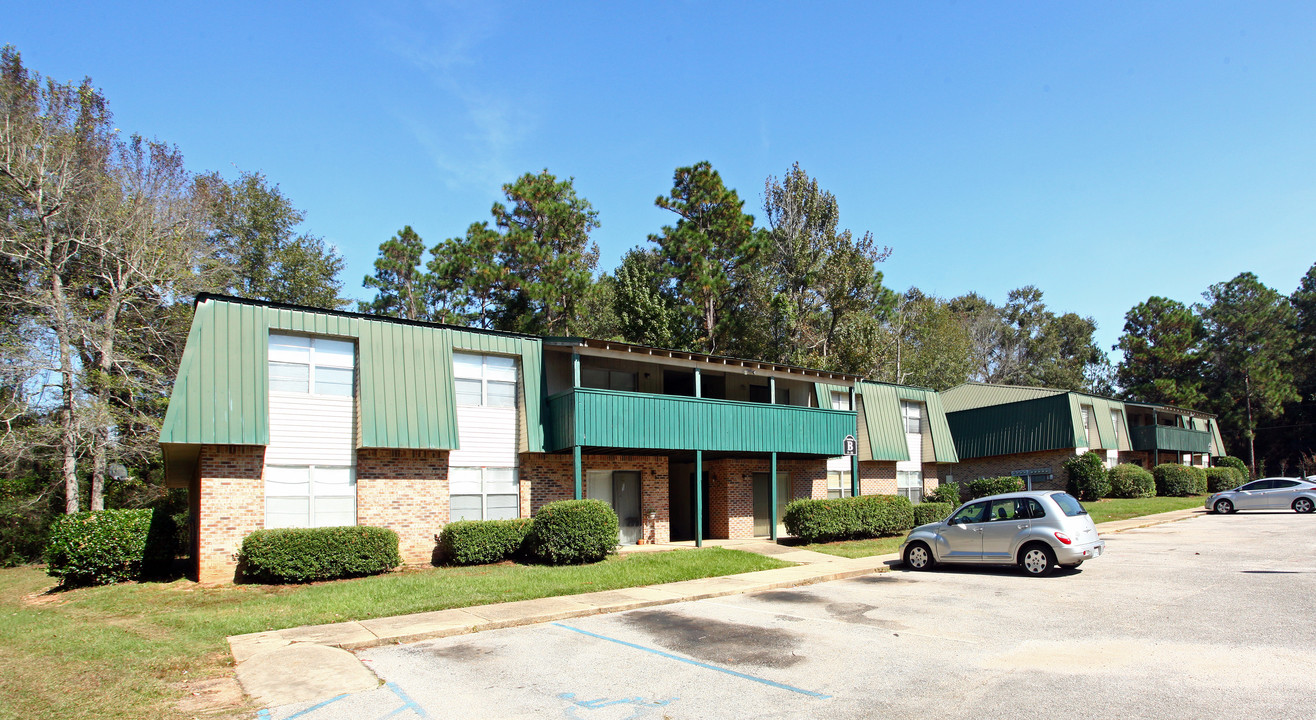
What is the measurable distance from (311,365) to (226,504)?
3.30 metres

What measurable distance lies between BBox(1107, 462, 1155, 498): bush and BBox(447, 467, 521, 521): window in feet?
93.6

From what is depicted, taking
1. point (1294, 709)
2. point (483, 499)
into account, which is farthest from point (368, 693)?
point (483, 499)

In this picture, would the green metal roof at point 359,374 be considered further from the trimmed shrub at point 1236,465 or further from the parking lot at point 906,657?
the trimmed shrub at point 1236,465

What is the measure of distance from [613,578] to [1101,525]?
17718mm

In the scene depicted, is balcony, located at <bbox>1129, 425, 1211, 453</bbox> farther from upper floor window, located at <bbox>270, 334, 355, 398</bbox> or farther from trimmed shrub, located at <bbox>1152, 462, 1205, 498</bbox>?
upper floor window, located at <bbox>270, 334, 355, 398</bbox>

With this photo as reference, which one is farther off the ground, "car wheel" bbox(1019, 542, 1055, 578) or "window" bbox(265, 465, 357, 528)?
"window" bbox(265, 465, 357, 528)

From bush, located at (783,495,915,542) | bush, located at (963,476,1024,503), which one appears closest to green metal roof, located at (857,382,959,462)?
bush, located at (963,476,1024,503)

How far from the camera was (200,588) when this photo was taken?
1430cm

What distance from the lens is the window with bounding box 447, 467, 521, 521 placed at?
60.1 feet

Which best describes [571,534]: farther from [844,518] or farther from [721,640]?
[844,518]

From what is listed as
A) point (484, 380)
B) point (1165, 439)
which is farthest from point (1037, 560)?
point (1165, 439)

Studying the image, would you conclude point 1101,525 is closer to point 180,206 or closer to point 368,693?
point 368,693

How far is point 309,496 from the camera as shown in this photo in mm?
16234

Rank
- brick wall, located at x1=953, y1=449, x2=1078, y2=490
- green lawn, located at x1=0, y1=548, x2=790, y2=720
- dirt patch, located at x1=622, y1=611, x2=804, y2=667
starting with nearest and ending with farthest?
green lawn, located at x1=0, y1=548, x2=790, y2=720
dirt patch, located at x1=622, y1=611, x2=804, y2=667
brick wall, located at x1=953, y1=449, x2=1078, y2=490
